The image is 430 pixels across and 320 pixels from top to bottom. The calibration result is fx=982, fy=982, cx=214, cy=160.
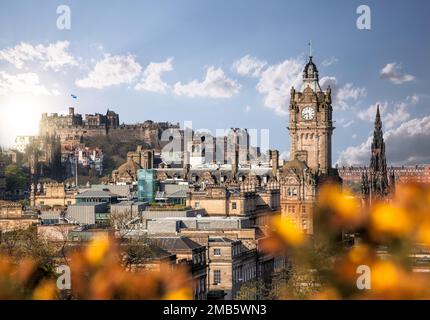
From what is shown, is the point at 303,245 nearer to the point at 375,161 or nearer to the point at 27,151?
the point at 375,161

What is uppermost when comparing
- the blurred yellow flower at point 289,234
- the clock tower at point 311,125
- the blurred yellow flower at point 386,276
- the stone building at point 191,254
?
the clock tower at point 311,125

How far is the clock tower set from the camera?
4114 inches

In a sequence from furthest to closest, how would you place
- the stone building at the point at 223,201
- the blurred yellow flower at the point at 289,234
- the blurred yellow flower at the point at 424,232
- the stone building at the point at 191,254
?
the stone building at the point at 223,201
the stone building at the point at 191,254
the blurred yellow flower at the point at 289,234
the blurred yellow flower at the point at 424,232

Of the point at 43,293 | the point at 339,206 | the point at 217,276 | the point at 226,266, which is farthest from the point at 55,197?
the point at 339,206

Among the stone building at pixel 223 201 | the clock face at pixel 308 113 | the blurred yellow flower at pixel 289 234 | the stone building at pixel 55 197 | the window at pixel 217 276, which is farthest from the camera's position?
the clock face at pixel 308 113

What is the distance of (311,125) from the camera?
344 ft

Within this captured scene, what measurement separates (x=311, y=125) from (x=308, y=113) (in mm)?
1402

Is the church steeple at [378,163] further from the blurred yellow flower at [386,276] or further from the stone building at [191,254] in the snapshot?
the blurred yellow flower at [386,276]

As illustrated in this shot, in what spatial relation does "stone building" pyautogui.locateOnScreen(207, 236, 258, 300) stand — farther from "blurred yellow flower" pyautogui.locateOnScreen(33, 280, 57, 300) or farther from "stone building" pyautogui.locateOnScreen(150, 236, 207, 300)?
"blurred yellow flower" pyautogui.locateOnScreen(33, 280, 57, 300)

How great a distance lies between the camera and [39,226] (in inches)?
2135

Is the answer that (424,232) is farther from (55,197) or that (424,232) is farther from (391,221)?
(55,197)

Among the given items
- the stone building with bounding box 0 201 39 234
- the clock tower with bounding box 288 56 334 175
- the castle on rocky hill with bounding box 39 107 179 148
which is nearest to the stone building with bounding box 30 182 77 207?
the stone building with bounding box 0 201 39 234

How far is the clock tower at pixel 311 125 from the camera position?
104 metres

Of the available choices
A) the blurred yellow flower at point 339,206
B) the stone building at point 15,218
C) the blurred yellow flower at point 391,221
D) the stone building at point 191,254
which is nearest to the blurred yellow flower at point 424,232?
the blurred yellow flower at point 391,221
